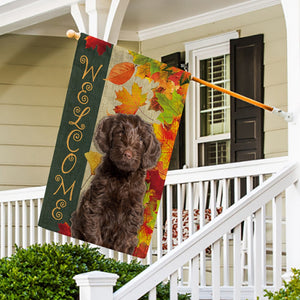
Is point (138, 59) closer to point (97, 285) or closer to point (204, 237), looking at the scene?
point (204, 237)

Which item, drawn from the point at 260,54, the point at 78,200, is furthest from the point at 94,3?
the point at 78,200

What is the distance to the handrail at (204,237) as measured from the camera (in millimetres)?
3246

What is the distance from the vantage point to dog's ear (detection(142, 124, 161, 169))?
4031 millimetres

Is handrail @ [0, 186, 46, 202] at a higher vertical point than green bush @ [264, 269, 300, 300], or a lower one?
higher

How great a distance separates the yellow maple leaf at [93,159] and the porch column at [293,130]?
111 cm

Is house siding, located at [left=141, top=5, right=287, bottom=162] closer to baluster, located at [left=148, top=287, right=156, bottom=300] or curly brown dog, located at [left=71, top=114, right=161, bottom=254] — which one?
curly brown dog, located at [left=71, top=114, right=161, bottom=254]

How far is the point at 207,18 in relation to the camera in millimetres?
7488

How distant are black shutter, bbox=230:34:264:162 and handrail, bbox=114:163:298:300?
3062 mm

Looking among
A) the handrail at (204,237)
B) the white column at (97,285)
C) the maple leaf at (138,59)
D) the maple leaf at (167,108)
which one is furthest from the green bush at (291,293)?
the maple leaf at (138,59)

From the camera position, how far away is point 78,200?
4.02 metres

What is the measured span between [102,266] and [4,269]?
0.62 metres

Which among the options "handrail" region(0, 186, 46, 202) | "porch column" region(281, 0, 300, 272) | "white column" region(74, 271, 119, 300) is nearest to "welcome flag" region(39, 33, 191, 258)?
"porch column" region(281, 0, 300, 272)

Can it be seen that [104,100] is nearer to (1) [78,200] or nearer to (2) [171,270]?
(1) [78,200]

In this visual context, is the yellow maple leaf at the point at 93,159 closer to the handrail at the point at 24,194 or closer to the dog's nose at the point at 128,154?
the dog's nose at the point at 128,154
